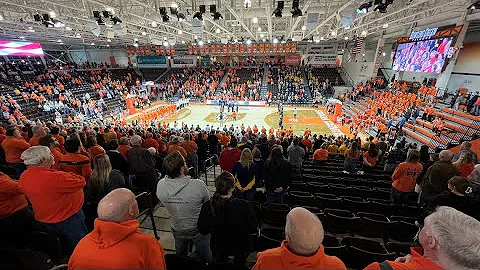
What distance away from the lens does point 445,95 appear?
17984mm

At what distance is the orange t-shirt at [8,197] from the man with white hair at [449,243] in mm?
3880

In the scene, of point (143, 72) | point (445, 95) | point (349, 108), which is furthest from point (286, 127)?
point (143, 72)

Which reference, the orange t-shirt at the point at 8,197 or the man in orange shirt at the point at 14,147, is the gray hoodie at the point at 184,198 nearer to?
the orange t-shirt at the point at 8,197

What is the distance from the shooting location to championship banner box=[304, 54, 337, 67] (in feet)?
126

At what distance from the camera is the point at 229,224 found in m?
2.44

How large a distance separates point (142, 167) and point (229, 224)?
112 inches

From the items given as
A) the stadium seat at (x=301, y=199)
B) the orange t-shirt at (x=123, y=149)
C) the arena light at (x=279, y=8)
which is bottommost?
the stadium seat at (x=301, y=199)

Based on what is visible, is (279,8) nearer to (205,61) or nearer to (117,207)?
(117,207)

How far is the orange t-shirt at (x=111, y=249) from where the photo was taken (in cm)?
157

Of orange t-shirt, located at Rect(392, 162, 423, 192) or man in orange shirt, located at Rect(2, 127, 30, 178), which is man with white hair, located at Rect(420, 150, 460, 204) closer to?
orange t-shirt, located at Rect(392, 162, 423, 192)

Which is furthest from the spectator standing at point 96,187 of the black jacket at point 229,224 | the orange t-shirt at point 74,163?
the black jacket at point 229,224

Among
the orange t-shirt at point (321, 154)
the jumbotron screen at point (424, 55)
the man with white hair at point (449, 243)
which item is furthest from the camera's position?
the jumbotron screen at point (424, 55)

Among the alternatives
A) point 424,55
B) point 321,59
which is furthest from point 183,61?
point 424,55

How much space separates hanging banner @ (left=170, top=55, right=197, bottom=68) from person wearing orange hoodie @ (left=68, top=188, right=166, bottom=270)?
147 feet
